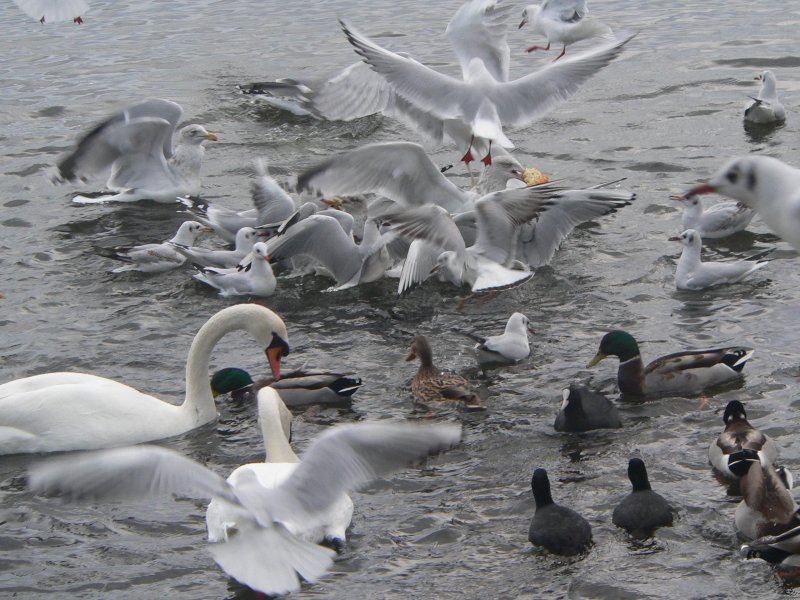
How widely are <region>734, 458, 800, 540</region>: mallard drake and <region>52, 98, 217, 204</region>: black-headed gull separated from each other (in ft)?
24.9

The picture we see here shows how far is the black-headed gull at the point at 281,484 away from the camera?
213 inches

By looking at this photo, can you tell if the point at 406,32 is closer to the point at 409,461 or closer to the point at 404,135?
the point at 404,135

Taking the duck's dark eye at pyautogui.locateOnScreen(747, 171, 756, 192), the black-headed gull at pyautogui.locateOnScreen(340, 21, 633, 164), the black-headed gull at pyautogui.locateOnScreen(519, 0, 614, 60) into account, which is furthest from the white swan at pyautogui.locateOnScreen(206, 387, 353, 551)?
the black-headed gull at pyautogui.locateOnScreen(519, 0, 614, 60)

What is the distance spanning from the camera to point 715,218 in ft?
34.8

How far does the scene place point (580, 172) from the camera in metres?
12.5

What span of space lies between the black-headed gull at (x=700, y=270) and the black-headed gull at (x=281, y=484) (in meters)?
4.50

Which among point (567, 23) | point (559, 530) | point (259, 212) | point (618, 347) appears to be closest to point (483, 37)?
point (259, 212)

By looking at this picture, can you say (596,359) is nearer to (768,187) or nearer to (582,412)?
(582,412)

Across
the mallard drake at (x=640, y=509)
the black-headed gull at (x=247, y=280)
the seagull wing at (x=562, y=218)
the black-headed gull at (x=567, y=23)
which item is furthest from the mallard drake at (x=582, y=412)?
the black-headed gull at (x=567, y=23)

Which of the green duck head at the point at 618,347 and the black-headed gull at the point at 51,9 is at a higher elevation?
the black-headed gull at the point at 51,9

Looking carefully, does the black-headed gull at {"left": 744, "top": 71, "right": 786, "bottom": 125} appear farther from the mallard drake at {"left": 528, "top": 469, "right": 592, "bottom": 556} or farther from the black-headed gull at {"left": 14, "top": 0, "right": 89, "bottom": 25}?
the mallard drake at {"left": 528, "top": 469, "right": 592, "bottom": 556}

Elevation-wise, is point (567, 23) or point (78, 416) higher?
point (567, 23)

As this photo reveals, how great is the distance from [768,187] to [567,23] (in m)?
9.17

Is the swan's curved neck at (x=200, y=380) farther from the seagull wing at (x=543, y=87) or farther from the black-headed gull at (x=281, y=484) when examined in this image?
the seagull wing at (x=543, y=87)
